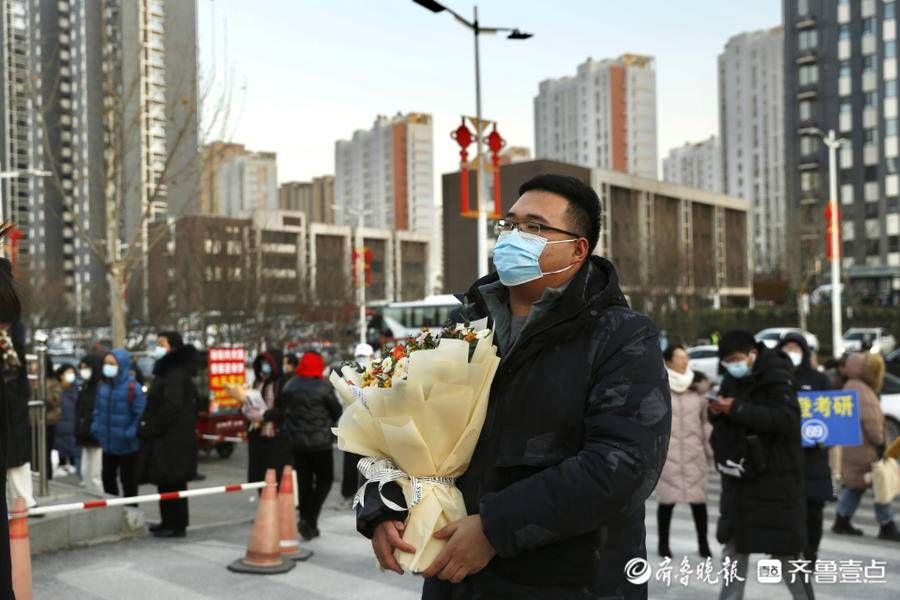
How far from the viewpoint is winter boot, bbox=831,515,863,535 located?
9.45 metres

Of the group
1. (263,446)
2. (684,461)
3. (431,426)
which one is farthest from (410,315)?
(431,426)

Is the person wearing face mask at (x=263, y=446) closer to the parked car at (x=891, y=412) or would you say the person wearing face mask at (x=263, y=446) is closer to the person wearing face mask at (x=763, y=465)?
the person wearing face mask at (x=763, y=465)

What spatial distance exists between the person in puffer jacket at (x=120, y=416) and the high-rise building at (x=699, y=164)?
157 metres

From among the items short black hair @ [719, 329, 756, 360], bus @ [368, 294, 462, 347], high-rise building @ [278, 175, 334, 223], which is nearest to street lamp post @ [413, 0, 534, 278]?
short black hair @ [719, 329, 756, 360]

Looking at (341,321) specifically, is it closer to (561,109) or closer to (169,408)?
(169,408)

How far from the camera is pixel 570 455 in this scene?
2.56 metres

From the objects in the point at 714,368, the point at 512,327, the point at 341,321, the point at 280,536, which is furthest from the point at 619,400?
the point at 341,321

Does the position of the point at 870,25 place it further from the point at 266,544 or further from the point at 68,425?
the point at 266,544

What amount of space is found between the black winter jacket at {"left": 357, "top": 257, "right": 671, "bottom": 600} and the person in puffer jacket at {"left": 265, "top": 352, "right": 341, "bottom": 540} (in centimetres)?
683

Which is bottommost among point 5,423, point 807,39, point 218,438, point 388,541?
point 218,438

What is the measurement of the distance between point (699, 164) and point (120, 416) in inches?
6612

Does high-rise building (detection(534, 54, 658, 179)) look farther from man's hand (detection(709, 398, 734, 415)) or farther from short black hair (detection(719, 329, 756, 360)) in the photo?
man's hand (detection(709, 398, 734, 415))

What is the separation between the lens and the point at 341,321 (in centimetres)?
3894

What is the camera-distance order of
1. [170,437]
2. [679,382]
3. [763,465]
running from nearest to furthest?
[763,465] → [679,382] → [170,437]
